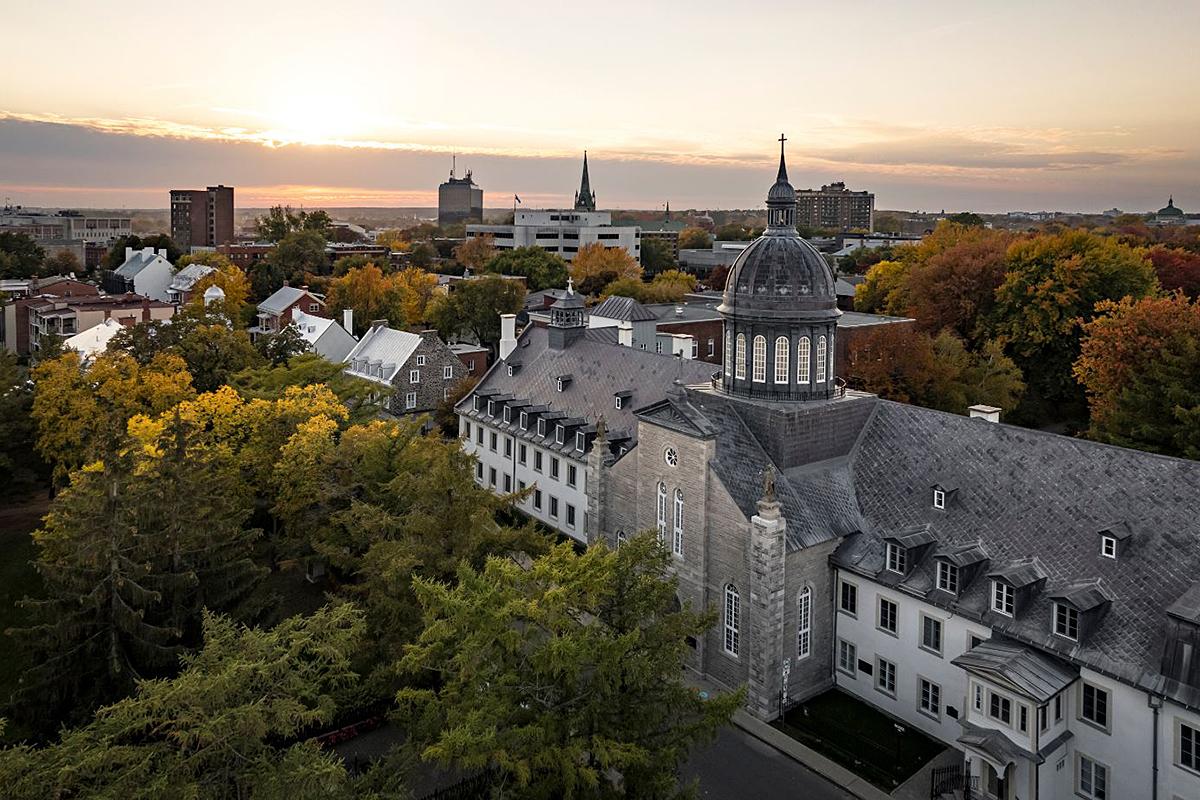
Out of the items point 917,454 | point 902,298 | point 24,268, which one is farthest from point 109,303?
point 917,454

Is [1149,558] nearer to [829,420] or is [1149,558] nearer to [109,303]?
[829,420]

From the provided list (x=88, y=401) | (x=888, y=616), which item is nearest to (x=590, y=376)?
(x=888, y=616)

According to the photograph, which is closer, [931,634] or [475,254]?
[931,634]

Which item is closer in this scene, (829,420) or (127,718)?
(127,718)

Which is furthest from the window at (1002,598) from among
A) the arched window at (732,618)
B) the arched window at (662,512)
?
the arched window at (662,512)

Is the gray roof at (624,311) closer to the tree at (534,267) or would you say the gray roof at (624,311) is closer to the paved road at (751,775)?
the paved road at (751,775)

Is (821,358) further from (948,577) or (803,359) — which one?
(948,577)
